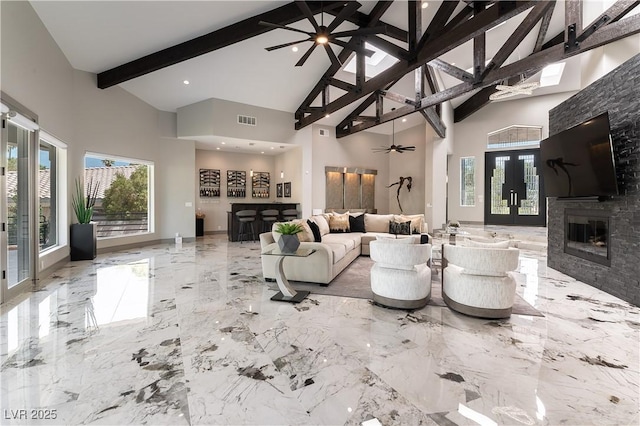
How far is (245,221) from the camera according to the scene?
9.30 m

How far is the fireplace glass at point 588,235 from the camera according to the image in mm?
4102

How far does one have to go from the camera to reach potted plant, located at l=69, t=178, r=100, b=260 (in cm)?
609

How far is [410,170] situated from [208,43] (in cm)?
790

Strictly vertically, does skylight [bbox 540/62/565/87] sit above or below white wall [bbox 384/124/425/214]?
above

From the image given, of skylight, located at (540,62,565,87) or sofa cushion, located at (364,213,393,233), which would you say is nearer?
sofa cushion, located at (364,213,393,233)

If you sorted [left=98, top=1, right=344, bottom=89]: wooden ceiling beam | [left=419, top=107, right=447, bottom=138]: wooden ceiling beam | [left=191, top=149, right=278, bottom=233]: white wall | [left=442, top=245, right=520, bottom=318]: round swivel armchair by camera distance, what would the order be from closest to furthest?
1. [left=442, top=245, right=520, bottom=318]: round swivel armchair
2. [left=98, top=1, right=344, bottom=89]: wooden ceiling beam
3. [left=419, top=107, right=447, bottom=138]: wooden ceiling beam
4. [left=191, top=149, right=278, bottom=233]: white wall

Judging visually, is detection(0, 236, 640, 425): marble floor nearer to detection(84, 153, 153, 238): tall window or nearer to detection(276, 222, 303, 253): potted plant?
detection(276, 222, 303, 253): potted plant

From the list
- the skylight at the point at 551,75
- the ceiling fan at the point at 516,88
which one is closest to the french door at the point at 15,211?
the ceiling fan at the point at 516,88

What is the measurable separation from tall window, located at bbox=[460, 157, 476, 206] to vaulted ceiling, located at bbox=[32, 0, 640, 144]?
291 cm

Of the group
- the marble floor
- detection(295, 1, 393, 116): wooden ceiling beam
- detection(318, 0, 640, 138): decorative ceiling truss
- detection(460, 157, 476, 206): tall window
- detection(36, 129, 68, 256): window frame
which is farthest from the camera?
detection(460, 157, 476, 206): tall window

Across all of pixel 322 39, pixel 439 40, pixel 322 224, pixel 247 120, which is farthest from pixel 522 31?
pixel 247 120

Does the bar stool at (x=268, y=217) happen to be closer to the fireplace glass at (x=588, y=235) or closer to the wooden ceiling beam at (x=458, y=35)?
the wooden ceiling beam at (x=458, y=35)

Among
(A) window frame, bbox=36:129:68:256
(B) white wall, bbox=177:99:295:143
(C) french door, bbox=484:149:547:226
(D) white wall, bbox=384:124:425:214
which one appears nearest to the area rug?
(A) window frame, bbox=36:129:68:256

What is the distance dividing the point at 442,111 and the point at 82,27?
8.98 meters
